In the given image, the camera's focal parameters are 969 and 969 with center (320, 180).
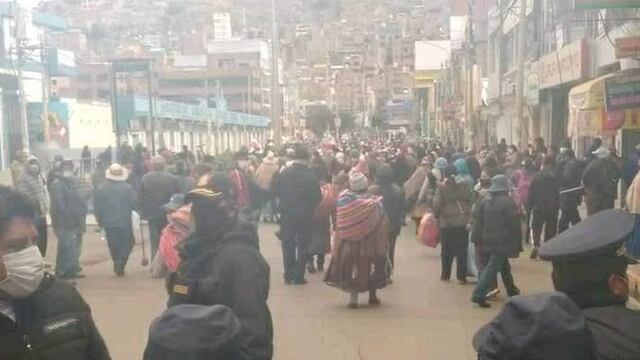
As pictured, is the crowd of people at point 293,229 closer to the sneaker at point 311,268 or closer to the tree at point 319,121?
the sneaker at point 311,268

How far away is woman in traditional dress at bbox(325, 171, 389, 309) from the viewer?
34.9 feet

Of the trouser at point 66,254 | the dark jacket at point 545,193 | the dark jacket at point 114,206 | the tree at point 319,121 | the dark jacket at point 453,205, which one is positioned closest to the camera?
the dark jacket at point 453,205

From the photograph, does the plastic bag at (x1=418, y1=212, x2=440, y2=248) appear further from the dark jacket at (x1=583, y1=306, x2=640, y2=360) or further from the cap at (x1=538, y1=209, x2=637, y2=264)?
the dark jacket at (x1=583, y1=306, x2=640, y2=360)

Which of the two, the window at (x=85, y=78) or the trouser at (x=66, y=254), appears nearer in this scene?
the trouser at (x=66, y=254)

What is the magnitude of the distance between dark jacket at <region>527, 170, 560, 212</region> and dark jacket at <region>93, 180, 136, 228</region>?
19.9 ft

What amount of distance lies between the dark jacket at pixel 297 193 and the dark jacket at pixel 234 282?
8017 mm

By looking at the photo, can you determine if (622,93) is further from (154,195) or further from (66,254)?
(66,254)

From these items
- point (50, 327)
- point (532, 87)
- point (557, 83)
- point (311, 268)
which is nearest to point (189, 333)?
point (50, 327)

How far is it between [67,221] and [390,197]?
4.35 m

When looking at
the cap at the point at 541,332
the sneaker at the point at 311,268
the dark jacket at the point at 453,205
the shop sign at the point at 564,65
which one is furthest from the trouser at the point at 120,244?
the shop sign at the point at 564,65

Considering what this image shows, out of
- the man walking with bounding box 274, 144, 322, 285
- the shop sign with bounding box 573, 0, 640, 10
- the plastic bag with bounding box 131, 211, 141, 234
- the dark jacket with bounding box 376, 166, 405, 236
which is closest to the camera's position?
the man walking with bounding box 274, 144, 322, 285

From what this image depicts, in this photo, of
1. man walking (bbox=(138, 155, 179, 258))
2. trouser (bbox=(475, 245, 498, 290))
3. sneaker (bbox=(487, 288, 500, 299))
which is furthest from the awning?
man walking (bbox=(138, 155, 179, 258))

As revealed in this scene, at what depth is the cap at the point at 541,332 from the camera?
2748mm

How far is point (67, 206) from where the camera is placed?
1301cm
